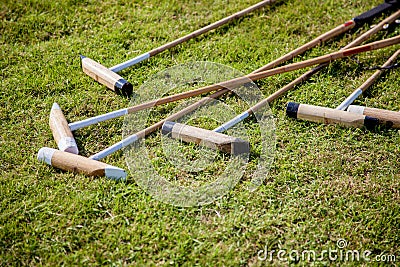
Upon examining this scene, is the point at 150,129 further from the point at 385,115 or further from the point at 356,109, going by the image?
the point at 385,115

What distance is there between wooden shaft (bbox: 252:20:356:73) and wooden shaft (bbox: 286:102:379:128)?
603mm

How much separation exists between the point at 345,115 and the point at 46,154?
224cm

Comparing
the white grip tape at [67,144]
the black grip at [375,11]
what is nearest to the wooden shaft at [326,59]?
the black grip at [375,11]

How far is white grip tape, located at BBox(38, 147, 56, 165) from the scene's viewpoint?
3.57 m

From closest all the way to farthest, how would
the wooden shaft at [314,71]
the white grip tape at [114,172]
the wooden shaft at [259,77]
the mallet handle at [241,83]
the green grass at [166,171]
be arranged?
the green grass at [166,171] → the white grip tape at [114,172] → the mallet handle at [241,83] → the wooden shaft at [259,77] → the wooden shaft at [314,71]

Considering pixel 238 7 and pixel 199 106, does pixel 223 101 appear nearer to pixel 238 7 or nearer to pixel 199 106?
pixel 199 106

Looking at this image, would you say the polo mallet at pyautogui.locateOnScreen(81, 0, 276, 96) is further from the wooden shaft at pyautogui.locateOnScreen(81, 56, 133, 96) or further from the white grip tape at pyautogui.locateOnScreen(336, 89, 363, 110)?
the white grip tape at pyautogui.locateOnScreen(336, 89, 363, 110)

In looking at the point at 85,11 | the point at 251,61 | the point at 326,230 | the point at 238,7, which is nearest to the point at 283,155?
the point at 326,230

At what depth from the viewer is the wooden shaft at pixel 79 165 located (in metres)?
3.46

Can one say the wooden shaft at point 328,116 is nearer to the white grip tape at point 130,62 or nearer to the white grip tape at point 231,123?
the white grip tape at point 231,123

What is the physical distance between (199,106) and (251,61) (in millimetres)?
936

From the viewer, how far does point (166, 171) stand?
11.9 ft

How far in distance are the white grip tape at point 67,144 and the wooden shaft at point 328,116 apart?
1677 mm

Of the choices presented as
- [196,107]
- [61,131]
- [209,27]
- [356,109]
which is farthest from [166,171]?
[209,27]
